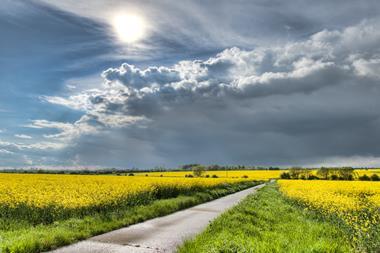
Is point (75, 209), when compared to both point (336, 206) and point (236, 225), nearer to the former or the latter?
point (236, 225)

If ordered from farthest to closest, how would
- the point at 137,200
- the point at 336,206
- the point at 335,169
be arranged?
the point at 335,169, the point at 137,200, the point at 336,206

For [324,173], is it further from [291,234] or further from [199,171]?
[291,234]

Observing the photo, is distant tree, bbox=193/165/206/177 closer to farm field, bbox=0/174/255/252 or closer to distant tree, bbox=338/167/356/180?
distant tree, bbox=338/167/356/180

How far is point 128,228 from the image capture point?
568 inches

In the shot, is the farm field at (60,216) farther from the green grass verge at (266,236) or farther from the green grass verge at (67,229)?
the green grass verge at (266,236)

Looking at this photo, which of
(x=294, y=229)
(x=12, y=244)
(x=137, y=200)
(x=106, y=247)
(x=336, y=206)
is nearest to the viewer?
(x=12, y=244)

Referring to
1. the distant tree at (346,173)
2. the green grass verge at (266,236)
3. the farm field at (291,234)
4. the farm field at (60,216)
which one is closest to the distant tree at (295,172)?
the distant tree at (346,173)

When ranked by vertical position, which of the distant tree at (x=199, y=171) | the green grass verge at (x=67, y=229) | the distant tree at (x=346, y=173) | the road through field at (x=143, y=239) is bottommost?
the road through field at (x=143, y=239)

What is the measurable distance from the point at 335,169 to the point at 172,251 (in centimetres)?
9672

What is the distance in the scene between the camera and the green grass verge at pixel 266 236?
9367 mm

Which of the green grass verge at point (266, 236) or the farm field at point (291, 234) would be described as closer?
the green grass verge at point (266, 236)

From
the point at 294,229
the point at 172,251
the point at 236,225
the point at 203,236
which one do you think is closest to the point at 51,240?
the point at 172,251

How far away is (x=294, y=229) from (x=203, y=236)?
3988mm

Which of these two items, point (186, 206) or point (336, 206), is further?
point (186, 206)
